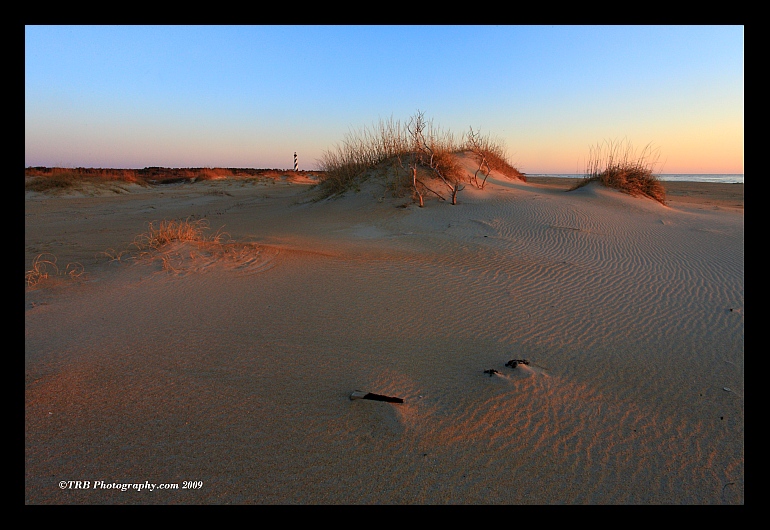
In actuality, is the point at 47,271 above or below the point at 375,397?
above

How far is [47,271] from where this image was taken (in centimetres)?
551

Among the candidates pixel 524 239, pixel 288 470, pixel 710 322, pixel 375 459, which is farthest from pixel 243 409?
pixel 524 239

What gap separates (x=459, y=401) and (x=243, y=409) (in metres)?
1.42

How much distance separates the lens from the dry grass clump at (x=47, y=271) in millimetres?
4902

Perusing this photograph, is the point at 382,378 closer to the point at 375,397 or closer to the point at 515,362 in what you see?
the point at 375,397

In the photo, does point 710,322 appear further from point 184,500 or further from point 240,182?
point 240,182

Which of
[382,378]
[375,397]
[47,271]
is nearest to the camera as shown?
[375,397]

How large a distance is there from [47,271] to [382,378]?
5.23m

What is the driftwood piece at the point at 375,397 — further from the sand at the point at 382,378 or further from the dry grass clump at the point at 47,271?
the dry grass clump at the point at 47,271

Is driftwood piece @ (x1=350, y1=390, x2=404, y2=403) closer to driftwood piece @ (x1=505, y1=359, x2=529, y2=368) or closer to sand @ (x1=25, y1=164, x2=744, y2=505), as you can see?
sand @ (x1=25, y1=164, x2=744, y2=505)

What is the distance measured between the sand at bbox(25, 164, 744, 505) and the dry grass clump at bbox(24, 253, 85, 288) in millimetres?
125

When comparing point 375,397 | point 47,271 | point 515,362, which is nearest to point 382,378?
point 375,397

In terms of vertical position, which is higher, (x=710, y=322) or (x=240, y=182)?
(x=240, y=182)
